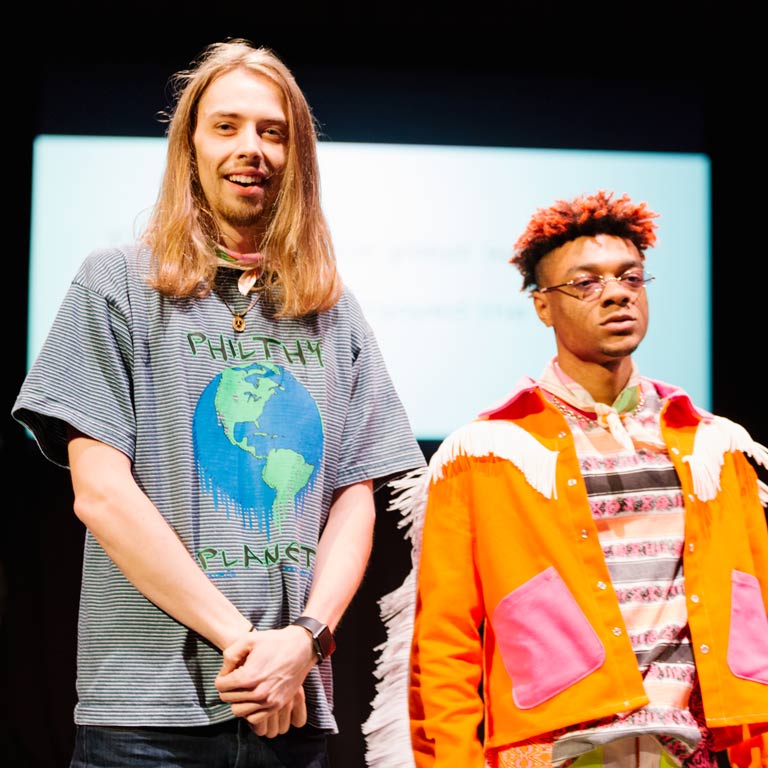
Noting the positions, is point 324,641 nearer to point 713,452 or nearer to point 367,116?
point 713,452

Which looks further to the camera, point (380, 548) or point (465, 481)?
point (380, 548)

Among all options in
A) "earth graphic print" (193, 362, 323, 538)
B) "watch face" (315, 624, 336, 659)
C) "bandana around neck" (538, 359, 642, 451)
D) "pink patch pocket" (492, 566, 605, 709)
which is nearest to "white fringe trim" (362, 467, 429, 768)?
"pink patch pocket" (492, 566, 605, 709)

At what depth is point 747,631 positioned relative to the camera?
1.97 metres

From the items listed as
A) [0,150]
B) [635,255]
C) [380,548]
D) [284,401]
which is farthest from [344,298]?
[0,150]

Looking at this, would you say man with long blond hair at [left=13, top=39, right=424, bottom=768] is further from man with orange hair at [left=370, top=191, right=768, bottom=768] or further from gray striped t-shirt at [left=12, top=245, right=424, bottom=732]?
man with orange hair at [left=370, top=191, right=768, bottom=768]

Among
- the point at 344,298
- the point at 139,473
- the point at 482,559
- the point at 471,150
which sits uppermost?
the point at 471,150

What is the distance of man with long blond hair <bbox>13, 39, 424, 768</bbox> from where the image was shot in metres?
1.45

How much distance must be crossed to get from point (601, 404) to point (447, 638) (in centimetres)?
55

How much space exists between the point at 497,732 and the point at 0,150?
7.73 feet

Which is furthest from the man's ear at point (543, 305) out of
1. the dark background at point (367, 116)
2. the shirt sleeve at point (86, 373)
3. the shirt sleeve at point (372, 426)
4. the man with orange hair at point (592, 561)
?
the dark background at point (367, 116)

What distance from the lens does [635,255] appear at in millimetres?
2166

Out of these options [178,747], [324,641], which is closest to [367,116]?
[324,641]

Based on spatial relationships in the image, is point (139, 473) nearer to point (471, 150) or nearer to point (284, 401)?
point (284, 401)

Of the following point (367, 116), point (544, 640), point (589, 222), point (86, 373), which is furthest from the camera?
point (367, 116)
